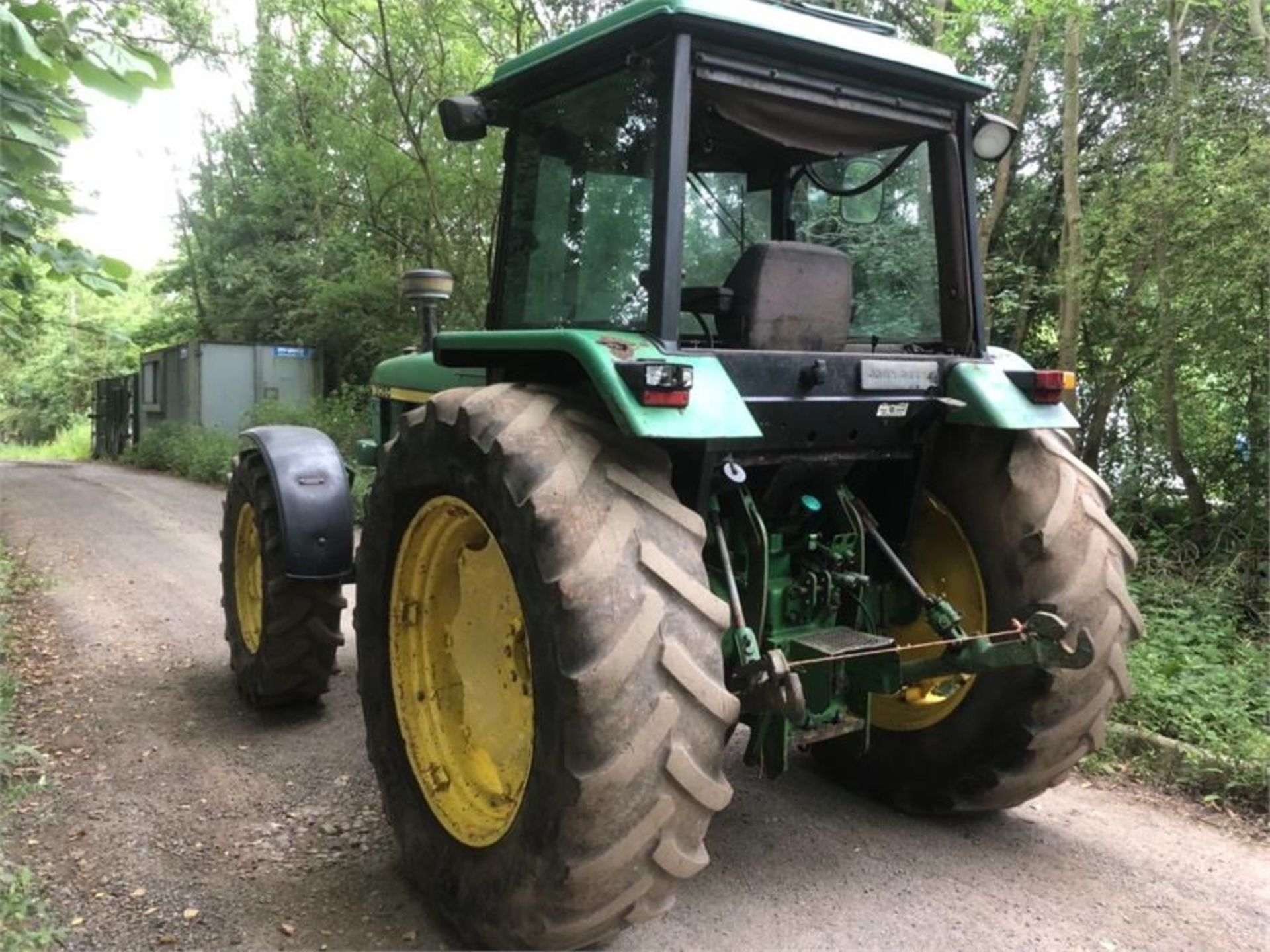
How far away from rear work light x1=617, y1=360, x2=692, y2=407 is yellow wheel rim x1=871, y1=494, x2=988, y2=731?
4.69ft

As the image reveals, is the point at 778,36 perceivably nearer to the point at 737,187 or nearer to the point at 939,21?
the point at 737,187

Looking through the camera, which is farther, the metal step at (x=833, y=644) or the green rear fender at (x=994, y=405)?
the green rear fender at (x=994, y=405)

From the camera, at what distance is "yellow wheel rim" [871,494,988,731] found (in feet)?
11.1

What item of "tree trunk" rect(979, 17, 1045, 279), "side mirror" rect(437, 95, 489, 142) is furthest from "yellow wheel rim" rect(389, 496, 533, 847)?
"tree trunk" rect(979, 17, 1045, 279)

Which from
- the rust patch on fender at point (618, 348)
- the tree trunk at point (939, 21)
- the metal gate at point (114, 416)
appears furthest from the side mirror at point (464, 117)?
the metal gate at point (114, 416)

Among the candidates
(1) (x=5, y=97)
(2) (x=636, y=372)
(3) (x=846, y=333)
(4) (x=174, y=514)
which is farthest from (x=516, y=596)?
(4) (x=174, y=514)

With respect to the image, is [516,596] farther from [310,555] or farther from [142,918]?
[310,555]

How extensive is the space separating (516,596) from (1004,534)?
1.63 metres

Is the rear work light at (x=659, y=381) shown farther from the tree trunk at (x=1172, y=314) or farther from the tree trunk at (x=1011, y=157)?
the tree trunk at (x=1011, y=157)

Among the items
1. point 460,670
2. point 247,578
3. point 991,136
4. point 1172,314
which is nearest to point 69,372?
point 247,578

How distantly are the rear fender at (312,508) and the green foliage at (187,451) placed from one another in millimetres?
10733

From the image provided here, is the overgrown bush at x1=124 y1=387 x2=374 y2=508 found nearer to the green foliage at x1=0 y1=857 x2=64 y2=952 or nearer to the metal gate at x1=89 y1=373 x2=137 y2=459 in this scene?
Result: the metal gate at x1=89 y1=373 x2=137 y2=459

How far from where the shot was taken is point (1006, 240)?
1034 cm

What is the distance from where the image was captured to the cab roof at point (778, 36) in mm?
2586
